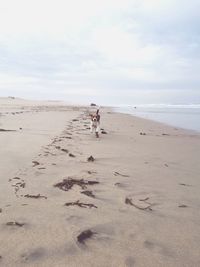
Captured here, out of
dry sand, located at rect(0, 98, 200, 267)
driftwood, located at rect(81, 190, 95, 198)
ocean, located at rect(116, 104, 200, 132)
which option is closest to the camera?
dry sand, located at rect(0, 98, 200, 267)

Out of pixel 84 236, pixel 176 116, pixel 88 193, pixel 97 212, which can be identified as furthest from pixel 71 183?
pixel 176 116

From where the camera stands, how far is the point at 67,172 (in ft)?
15.9

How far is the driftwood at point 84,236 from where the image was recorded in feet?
8.68

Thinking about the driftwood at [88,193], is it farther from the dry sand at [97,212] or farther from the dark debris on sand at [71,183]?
the dark debris on sand at [71,183]

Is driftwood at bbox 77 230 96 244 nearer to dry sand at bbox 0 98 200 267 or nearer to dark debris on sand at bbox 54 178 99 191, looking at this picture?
dry sand at bbox 0 98 200 267

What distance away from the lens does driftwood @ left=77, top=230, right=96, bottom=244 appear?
8.68 ft

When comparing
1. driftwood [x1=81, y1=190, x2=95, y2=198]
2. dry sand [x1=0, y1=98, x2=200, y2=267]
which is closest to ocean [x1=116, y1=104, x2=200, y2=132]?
dry sand [x1=0, y1=98, x2=200, y2=267]

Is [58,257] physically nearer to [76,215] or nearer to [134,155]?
[76,215]

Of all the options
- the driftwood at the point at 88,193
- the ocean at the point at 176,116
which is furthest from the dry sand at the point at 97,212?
the ocean at the point at 176,116

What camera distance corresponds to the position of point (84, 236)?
8.88 feet

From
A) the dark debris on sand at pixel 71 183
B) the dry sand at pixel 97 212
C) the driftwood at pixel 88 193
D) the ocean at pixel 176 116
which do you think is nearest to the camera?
the dry sand at pixel 97 212

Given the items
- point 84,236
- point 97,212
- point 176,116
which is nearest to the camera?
point 84,236

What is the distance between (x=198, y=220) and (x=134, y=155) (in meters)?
3.51

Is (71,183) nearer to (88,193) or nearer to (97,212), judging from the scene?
(88,193)
